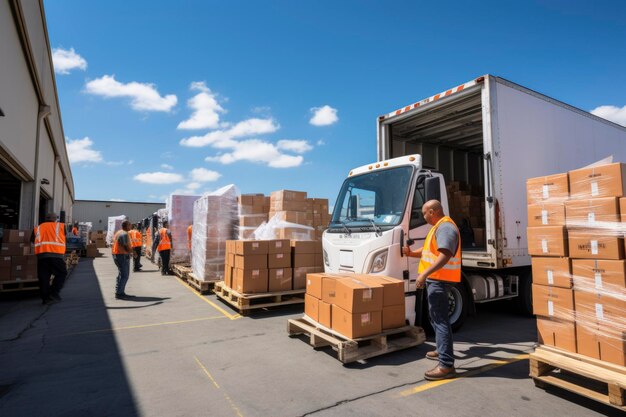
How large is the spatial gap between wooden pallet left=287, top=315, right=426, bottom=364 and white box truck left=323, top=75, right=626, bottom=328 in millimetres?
329

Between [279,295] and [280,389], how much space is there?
3.37 metres

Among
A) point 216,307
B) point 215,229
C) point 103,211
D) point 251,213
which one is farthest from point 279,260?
point 103,211

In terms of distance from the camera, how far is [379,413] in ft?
10.1

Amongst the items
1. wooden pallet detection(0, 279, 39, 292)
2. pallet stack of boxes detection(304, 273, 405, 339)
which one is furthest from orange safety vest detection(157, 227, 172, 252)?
pallet stack of boxes detection(304, 273, 405, 339)

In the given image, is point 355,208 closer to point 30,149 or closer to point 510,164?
point 510,164

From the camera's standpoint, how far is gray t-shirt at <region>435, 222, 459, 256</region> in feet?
12.7

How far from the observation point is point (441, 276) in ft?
12.9

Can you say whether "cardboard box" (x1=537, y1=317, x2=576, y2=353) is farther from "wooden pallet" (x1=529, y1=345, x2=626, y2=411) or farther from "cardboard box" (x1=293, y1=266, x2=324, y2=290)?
"cardboard box" (x1=293, y1=266, x2=324, y2=290)

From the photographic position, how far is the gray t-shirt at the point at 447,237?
386cm

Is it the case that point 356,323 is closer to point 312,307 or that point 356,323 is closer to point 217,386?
point 312,307

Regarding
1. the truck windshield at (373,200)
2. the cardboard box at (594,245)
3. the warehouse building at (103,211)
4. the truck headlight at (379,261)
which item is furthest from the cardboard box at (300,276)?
the warehouse building at (103,211)

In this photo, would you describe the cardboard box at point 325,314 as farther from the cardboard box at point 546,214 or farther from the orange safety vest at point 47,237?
the orange safety vest at point 47,237

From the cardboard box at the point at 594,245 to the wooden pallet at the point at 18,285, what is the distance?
1061 cm

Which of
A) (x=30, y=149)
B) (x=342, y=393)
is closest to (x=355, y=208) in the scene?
(x=342, y=393)
